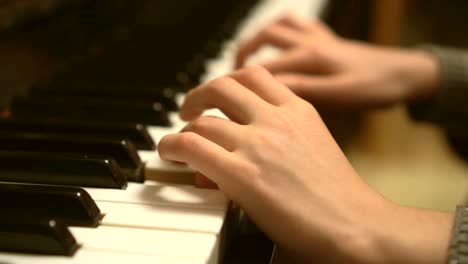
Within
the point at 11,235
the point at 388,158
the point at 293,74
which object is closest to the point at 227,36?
the point at 293,74

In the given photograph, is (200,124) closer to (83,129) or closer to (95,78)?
(83,129)

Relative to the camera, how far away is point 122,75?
1003mm

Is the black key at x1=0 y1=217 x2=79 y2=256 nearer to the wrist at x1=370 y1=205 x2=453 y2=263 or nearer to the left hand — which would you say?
the left hand

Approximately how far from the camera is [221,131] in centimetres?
61

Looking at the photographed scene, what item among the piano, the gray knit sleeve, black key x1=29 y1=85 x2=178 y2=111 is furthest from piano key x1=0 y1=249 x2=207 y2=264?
the gray knit sleeve

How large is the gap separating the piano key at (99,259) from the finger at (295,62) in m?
0.56

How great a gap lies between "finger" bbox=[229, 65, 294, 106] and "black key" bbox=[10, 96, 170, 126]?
0.16m

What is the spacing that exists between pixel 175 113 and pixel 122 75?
184 mm

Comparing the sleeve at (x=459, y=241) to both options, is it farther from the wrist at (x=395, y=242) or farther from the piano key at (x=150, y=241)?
the piano key at (x=150, y=241)

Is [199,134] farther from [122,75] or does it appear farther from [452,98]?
[452,98]

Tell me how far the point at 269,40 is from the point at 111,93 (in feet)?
1.11

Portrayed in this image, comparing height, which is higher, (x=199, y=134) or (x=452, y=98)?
(x=452, y=98)

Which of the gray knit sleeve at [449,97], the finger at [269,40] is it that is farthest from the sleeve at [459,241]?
the gray knit sleeve at [449,97]

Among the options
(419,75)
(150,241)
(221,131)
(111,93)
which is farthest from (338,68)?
(150,241)
